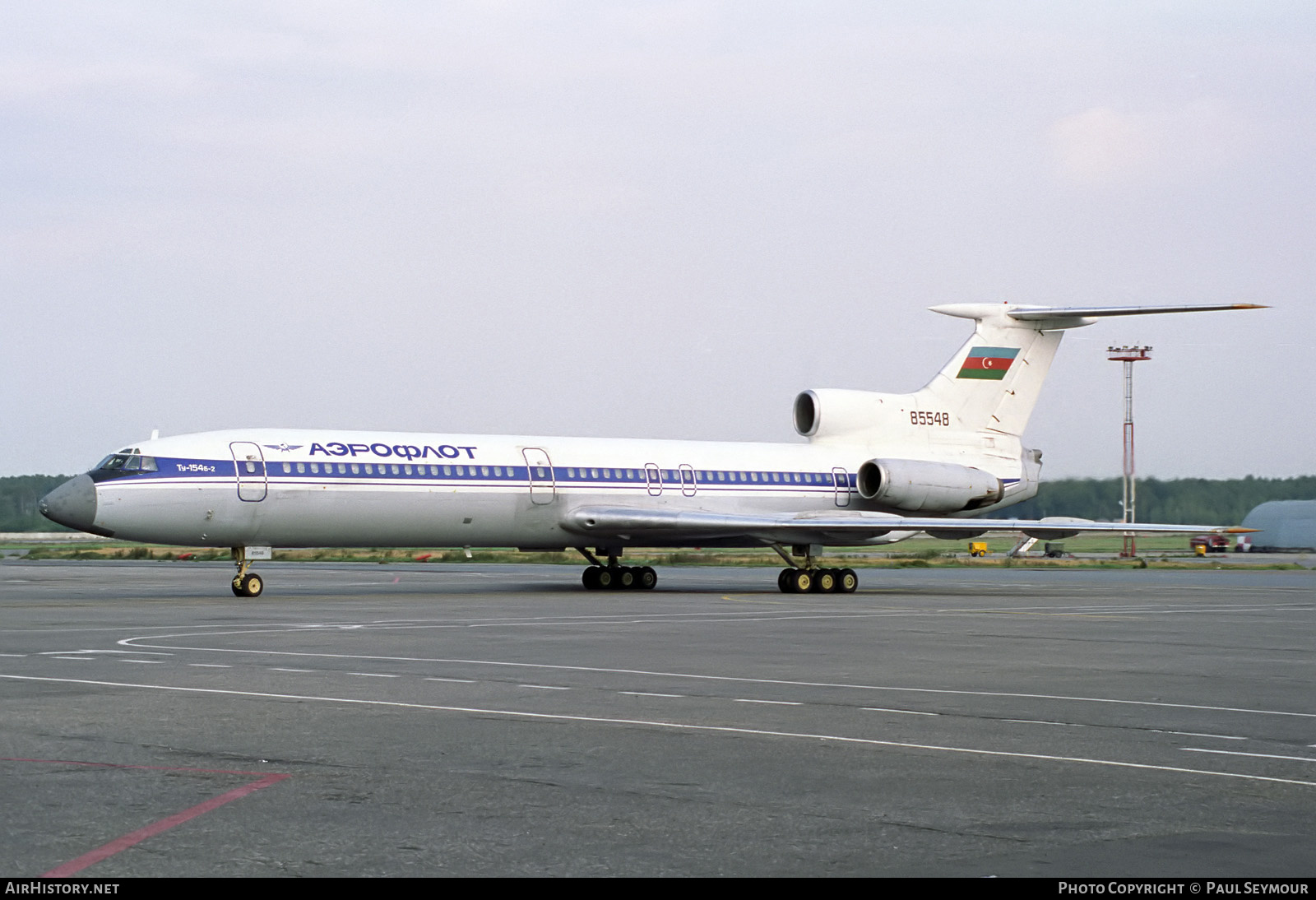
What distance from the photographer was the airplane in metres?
28.0

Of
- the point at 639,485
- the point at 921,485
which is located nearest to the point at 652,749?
the point at 639,485

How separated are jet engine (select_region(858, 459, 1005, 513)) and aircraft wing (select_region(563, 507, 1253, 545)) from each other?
61.1 inches

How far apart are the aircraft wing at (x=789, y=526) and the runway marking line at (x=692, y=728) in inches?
796

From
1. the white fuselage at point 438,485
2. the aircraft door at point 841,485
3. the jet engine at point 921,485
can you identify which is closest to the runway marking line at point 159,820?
the white fuselage at point 438,485

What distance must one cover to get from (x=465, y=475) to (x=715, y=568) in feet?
80.2

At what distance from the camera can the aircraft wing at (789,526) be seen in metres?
31.9

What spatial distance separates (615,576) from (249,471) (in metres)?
10.2

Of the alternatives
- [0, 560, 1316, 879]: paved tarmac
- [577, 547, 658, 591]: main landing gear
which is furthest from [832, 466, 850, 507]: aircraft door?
[0, 560, 1316, 879]: paved tarmac

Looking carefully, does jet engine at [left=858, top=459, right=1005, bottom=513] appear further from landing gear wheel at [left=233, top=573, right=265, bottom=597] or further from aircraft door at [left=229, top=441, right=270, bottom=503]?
landing gear wheel at [left=233, top=573, right=265, bottom=597]

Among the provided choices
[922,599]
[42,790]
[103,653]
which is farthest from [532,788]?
[922,599]

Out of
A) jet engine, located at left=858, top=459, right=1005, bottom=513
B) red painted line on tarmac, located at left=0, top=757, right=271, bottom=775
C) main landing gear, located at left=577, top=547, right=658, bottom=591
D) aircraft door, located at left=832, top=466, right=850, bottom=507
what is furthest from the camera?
aircraft door, located at left=832, top=466, right=850, bottom=507

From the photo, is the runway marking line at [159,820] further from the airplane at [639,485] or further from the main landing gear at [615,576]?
the main landing gear at [615,576]

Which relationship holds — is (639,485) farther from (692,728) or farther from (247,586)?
(692,728)

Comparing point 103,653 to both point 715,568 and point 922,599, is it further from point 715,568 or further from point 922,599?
point 715,568
